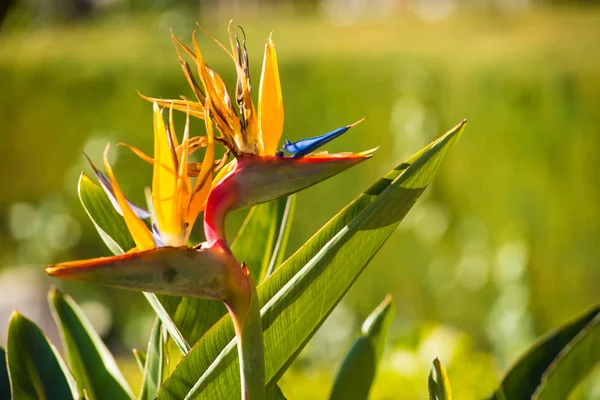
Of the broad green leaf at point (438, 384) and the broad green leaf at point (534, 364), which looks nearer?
the broad green leaf at point (438, 384)

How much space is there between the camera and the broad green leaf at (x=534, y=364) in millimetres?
741

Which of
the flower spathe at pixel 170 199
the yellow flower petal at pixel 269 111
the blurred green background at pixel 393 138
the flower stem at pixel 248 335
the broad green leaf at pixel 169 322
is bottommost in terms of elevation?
the blurred green background at pixel 393 138

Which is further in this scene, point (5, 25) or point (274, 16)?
point (5, 25)

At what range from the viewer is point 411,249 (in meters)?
2.71

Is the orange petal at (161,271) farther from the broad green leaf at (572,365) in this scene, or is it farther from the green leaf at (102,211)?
the broad green leaf at (572,365)

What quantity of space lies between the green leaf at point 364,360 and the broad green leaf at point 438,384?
4.6 inches

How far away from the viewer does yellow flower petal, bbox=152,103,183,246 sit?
1.68 feet

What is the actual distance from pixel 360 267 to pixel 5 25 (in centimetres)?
335

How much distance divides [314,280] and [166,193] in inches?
4.7

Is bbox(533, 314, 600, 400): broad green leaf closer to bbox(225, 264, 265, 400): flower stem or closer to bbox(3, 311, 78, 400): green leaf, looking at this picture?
bbox(225, 264, 265, 400): flower stem

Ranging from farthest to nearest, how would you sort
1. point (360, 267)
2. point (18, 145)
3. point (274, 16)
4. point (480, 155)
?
point (18, 145)
point (274, 16)
point (480, 155)
point (360, 267)

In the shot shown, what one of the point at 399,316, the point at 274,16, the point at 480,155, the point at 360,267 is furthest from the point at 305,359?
the point at 360,267

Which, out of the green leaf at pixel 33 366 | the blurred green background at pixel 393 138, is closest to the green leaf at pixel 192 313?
the green leaf at pixel 33 366

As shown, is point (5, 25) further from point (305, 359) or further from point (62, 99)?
point (305, 359)
